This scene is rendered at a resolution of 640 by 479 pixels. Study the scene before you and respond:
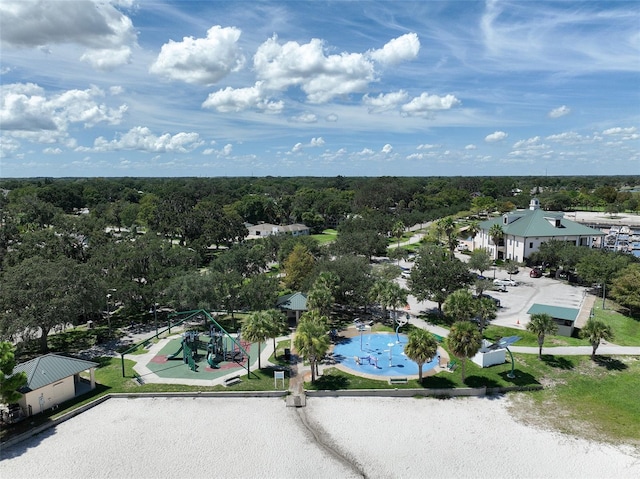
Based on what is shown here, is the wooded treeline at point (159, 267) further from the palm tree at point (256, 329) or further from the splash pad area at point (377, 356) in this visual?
the palm tree at point (256, 329)

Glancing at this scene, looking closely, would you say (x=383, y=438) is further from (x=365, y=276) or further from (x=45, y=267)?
(x=45, y=267)

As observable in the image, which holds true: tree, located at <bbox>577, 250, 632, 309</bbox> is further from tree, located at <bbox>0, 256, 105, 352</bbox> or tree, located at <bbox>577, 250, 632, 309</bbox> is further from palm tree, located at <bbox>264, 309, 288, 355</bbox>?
tree, located at <bbox>0, 256, 105, 352</bbox>

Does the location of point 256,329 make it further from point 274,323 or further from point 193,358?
point 193,358

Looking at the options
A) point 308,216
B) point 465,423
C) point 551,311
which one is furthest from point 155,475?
point 308,216

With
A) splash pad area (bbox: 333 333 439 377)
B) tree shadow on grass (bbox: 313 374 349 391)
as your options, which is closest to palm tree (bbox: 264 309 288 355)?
tree shadow on grass (bbox: 313 374 349 391)

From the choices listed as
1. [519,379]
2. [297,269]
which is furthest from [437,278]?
[297,269]
